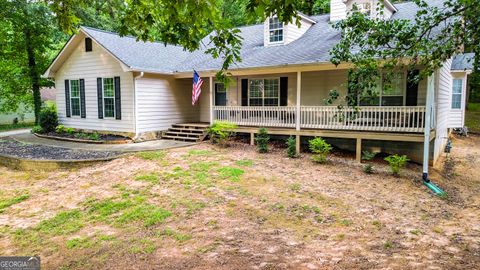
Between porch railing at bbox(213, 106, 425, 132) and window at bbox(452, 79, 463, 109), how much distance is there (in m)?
5.82

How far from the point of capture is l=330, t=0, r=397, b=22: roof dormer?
1248 centimetres

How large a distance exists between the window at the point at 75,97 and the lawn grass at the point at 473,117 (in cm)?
2295

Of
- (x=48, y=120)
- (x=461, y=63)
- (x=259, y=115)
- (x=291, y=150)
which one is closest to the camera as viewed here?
(x=291, y=150)

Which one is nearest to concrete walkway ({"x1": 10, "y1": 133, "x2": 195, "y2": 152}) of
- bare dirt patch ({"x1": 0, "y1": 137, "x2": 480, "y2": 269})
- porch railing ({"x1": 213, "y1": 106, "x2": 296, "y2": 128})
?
bare dirt patch ({"x1": 0, "y1": 137, "x2": 480, "y2": 269})

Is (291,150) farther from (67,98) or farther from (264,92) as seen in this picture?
(67,98)

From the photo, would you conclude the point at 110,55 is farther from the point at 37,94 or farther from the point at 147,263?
the point at 37,94

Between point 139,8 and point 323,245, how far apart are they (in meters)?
Result: 4.97

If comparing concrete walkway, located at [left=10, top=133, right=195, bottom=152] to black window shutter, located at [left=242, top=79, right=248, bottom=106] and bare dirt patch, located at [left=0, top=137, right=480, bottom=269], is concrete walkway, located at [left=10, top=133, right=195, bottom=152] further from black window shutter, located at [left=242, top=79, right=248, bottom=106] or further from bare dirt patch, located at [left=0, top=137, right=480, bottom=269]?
black window shutter, located at [left=242, top=79, right=248, bottom=106]

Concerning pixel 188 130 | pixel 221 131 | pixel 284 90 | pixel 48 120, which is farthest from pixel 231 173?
pixel 48 120

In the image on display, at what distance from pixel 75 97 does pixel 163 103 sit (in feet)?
14.6

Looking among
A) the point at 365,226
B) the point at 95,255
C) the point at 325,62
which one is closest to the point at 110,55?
the point at 325,62

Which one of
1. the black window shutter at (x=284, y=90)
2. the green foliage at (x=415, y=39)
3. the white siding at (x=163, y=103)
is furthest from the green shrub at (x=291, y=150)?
the white siding at (x=163, y=103)

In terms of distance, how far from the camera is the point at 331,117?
11531 millimetres

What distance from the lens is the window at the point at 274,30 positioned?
14570mm
